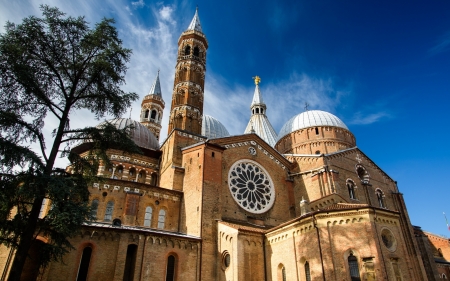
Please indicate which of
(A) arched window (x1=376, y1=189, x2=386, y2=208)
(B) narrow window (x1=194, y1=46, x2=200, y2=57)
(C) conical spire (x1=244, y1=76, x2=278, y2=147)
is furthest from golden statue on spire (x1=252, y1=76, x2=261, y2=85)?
(A) arched window (x1=376, y1=189, x2=386, y2=208)

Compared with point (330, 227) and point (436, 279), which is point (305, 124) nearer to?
point (436, 279)

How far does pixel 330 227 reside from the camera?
17.2 m

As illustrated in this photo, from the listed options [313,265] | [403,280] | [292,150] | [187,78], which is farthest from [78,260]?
[292,150]

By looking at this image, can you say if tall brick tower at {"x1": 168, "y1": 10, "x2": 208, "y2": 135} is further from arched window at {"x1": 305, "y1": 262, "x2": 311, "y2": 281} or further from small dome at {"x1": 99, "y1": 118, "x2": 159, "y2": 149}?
arched window at {"x1": 305, "y1": 262, "x2": 311, "y2": 281}

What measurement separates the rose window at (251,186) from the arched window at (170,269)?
6.93 meters

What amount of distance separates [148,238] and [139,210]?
4074 millimetres

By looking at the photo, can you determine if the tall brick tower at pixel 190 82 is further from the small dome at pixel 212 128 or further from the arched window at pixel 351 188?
the arched window at pixel 351 188

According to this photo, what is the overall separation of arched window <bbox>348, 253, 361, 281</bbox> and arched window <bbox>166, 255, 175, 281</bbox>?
986 centimetres

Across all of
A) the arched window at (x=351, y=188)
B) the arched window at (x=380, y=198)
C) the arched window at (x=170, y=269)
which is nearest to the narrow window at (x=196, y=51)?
the arched window at (x=351, y=188)

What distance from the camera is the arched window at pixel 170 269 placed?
18439 millimetres

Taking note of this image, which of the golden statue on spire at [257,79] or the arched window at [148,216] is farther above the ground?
the golden statue on spire at [257,79]

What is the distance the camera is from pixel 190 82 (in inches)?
1232

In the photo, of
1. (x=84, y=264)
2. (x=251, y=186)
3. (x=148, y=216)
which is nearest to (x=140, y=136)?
(x=148, y=216)

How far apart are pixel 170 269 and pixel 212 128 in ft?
88.4
